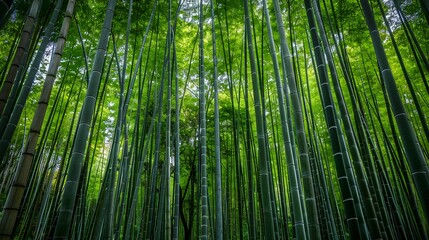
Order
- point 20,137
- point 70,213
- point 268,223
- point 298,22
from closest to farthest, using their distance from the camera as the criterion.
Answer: point 70,213
point 268,223
point 298,22
point 20,137

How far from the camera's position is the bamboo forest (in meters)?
1.73

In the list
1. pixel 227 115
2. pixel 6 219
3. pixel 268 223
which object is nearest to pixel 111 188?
pixel 6 219

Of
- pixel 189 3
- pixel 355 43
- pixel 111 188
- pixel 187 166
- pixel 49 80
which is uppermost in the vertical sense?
pixel 189 3

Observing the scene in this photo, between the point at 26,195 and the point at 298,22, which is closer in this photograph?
the point at 26,195

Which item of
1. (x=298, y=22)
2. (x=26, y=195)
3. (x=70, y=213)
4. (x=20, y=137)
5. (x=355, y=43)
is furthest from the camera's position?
(x=20, y=137)

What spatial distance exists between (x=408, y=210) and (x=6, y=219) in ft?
17.3

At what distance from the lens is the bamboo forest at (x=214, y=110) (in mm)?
1731

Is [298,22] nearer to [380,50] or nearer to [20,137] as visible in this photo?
→ [380,50]

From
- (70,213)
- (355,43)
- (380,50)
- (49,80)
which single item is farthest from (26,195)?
(355,43)

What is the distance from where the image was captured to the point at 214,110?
3.15 metres

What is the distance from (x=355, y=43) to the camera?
16.6 ft

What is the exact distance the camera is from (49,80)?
183cm

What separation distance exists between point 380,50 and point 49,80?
1932mm

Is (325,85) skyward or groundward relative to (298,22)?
groundward
